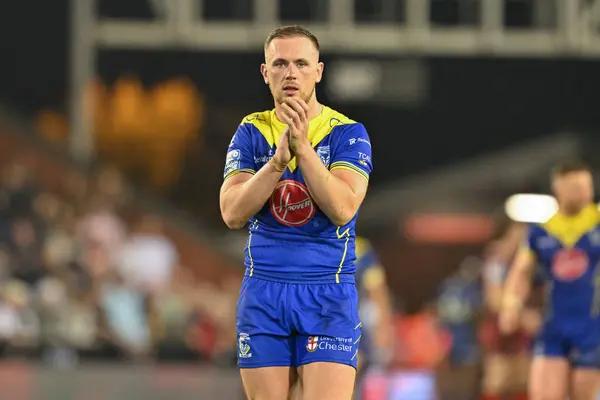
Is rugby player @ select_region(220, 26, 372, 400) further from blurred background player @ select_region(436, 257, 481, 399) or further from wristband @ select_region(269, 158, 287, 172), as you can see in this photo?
blurred background player @ select_region(436, 257, 481, 399)

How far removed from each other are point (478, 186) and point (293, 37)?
19062 mm

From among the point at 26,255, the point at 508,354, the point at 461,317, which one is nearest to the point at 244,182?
the point at 508,354

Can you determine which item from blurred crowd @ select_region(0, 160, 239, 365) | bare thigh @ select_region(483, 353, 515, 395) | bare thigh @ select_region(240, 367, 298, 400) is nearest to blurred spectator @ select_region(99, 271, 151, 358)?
blurred crowd @ select_region(0, 160, 239, 365)

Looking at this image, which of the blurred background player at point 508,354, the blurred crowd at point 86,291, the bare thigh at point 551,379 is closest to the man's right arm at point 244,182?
the bare thigh at point 551,379

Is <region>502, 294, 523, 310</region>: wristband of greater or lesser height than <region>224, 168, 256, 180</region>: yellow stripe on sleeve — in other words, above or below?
below

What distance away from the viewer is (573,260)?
8.71 meters

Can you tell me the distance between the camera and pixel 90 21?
18094mm

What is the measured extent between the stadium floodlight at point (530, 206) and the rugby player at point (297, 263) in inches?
606

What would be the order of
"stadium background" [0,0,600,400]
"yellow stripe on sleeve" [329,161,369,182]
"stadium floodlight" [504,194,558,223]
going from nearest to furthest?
"yellow stripe on sleeve" [329,161,369,182] < "stadium background" [0,0,600,400] < "stadium floodlight" [504,194,558,223]

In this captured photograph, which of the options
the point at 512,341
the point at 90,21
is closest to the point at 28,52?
the point at 90,21

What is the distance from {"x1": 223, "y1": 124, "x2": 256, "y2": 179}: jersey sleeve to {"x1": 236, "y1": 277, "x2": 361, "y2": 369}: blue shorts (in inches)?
18.3

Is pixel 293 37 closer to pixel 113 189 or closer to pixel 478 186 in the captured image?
pixel 113 189

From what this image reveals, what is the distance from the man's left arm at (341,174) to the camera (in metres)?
4.89

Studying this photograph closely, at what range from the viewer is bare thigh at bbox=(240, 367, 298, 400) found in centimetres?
511
